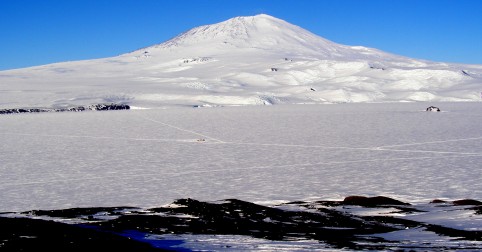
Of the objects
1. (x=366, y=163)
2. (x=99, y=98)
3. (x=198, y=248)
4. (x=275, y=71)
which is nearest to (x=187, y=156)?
(x=366, y=163)

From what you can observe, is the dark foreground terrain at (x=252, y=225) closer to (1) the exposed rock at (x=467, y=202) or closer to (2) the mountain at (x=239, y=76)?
(1) the exposed rock at (x=467, y=202)

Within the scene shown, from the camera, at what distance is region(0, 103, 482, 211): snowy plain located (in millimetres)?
11805

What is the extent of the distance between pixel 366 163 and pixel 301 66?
8657cm

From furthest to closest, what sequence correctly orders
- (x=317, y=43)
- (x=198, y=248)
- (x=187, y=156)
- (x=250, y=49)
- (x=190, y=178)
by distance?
(x=317, y=43) → (x=250, y=49) → (x=187, y=156) → (x=190, y=178) → (x=198, y=248)

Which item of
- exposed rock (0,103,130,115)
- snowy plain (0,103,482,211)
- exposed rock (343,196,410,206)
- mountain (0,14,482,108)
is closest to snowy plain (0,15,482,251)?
snowy plain (0,103,482,211)

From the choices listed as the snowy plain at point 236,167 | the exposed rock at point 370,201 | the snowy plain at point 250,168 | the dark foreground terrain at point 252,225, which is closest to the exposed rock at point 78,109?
the snowy plain at point 250,168

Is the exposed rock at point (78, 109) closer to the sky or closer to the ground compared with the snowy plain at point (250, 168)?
closer to the sky

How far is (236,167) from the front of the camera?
1583cm

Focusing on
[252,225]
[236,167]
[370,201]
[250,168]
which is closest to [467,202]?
[370,201]

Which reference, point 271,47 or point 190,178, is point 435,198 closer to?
point 190,178

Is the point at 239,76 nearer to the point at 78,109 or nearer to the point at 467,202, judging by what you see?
the point at 78,109

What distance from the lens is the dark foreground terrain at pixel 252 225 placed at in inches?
248

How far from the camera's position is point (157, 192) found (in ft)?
39.9

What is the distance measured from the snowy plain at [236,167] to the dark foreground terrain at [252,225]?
1176 mm
